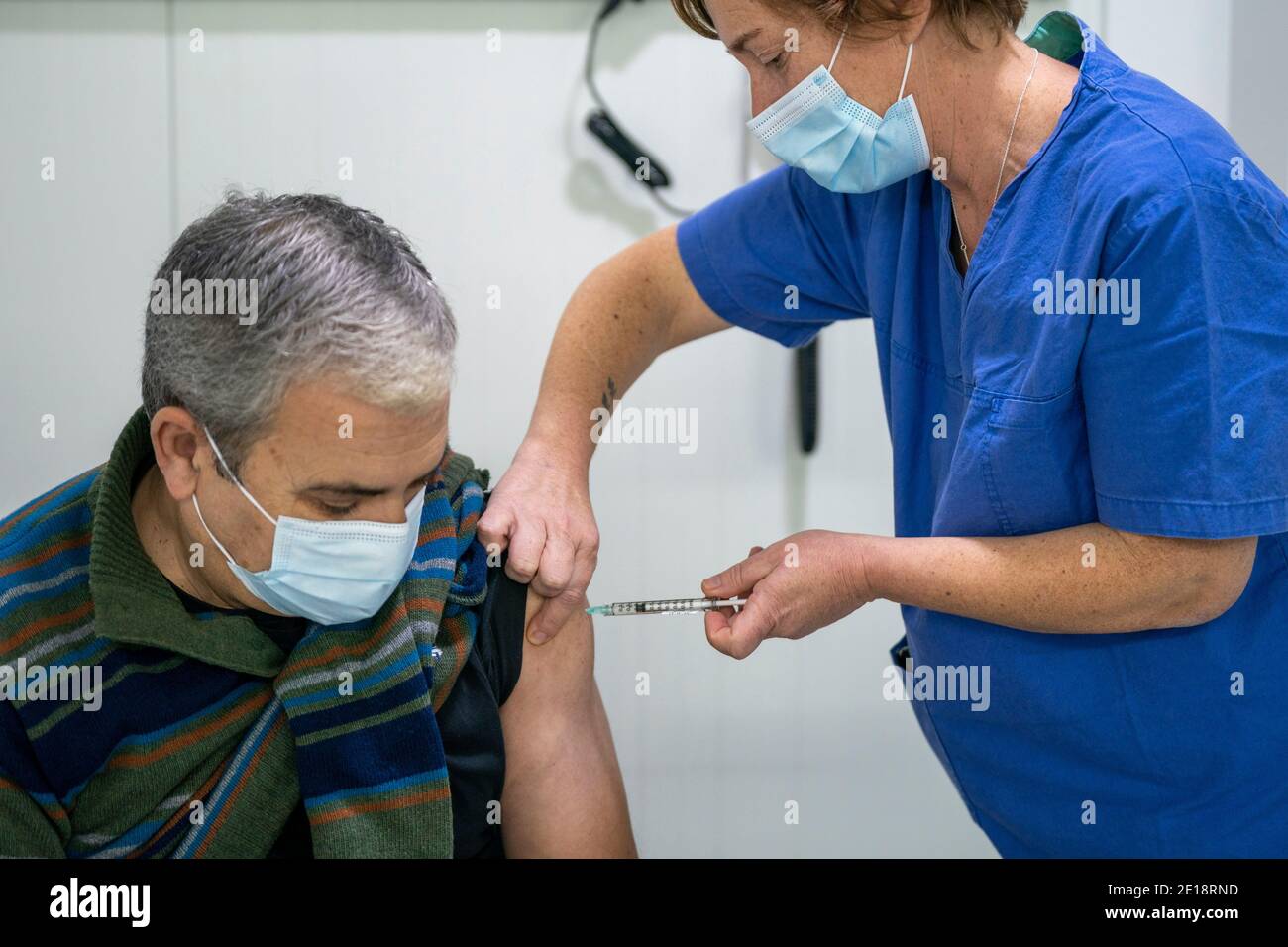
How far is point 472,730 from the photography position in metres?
1.25

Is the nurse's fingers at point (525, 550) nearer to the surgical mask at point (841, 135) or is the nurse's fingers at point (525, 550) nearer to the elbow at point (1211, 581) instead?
the surgical mask at point (841, 135)

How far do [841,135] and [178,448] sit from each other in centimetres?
69

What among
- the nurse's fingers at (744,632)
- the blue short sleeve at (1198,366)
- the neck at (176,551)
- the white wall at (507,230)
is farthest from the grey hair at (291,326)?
the white wall at (507,230)

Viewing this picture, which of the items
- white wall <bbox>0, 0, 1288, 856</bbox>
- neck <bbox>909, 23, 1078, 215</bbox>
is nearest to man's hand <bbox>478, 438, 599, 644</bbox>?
neck <bbox>909, 23, 1078, 215</bbox>

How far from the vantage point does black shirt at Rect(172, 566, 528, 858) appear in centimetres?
123

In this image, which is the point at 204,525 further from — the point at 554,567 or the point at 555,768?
the point at 555,768

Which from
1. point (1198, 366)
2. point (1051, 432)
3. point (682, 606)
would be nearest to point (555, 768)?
point (682, 606)

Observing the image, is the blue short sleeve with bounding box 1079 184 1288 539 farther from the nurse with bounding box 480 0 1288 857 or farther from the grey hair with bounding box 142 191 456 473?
the grey hair with bounding box 142 191 456 473

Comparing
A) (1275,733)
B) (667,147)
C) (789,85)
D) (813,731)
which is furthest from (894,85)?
(813,731)

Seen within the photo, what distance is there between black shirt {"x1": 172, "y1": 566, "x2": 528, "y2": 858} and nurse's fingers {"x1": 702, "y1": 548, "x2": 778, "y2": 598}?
0.72ft

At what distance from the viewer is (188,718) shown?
3.90ft
